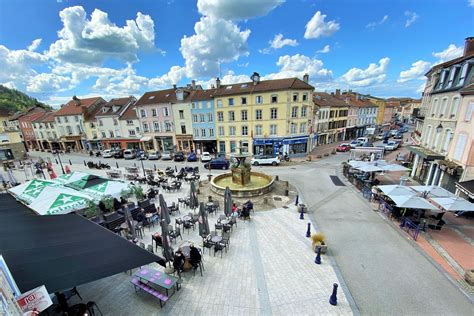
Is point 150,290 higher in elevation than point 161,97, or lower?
lower

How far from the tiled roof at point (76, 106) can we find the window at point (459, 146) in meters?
52.7

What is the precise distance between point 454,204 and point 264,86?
80.4ft

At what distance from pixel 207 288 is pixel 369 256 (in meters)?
7.17

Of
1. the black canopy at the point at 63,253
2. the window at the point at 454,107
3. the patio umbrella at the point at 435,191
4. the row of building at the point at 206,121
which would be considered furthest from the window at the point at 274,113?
the black canopy at the point at 63,253

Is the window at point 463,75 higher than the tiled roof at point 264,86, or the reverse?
the tiled roof at point 264,86

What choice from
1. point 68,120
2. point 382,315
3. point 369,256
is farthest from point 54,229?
point 68,120

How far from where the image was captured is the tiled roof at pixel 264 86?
27.6m

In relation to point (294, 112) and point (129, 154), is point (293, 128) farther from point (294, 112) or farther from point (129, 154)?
point (129, 154)

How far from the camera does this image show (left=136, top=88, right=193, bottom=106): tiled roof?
110 ft

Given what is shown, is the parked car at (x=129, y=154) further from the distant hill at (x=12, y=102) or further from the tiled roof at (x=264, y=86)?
the distant hill at (x=12, y=102)

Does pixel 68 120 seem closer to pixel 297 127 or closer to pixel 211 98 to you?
pixel 211 98

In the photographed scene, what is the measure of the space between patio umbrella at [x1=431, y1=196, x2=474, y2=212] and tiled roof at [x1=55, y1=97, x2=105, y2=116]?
51.1 metres

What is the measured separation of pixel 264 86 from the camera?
29312 mm

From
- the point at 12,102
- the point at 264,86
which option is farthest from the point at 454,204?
the point at 12,102
